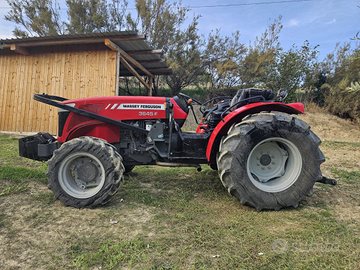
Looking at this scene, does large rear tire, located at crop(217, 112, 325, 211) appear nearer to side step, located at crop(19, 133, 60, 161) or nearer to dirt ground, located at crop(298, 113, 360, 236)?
dirt ground, located at crop(298, 113, 360, 236)

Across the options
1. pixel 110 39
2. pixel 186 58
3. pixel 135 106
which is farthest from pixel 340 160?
pixel 186 58

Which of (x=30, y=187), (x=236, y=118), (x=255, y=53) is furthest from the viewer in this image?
(x=255, y=53)

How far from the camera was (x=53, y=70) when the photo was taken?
796cm

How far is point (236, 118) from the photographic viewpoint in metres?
2.98

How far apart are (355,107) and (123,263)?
12764 mm

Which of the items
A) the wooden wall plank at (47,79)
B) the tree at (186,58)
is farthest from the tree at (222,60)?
the wooden wall plank at (47,79)

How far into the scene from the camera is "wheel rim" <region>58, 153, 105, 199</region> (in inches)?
108

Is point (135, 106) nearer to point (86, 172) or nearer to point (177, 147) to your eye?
point (177, 147)

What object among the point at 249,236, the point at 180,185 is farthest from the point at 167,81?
the point at 249,236

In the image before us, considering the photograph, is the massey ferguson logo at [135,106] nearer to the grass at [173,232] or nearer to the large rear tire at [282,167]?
the large rear tire at [282,167]

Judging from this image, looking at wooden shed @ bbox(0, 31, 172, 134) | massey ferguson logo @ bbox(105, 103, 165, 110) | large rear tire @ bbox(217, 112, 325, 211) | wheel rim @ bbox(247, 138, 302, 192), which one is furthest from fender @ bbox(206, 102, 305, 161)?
wooden shed @ bbox(0, 31, 172, 134)

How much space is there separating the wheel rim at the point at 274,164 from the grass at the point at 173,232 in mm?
339

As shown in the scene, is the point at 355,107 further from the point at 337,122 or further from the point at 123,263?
the point at 123,263

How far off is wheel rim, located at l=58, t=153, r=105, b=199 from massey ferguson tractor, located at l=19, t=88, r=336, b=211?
11 millimetres
